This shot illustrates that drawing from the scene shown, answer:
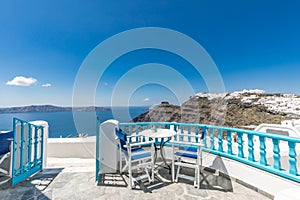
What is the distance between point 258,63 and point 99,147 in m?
14.3

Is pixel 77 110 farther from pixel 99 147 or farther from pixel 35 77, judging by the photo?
pixel 35 77

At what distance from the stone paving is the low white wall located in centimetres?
158

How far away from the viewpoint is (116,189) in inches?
92.3

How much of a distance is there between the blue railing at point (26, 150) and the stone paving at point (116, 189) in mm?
177

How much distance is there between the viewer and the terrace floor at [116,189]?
2137 millimetres

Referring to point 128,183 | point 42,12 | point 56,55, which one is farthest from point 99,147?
point 56,55

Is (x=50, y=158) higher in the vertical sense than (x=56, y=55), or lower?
A: lower

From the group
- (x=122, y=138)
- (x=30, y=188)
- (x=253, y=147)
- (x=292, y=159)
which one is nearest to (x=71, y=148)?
(x=30, y=188)

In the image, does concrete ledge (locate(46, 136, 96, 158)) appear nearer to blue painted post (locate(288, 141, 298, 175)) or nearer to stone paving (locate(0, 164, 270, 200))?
stone paving (locate(0, 164, 270, 200))

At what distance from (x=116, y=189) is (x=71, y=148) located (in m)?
2.80

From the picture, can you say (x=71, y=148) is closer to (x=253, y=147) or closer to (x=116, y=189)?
(x=116, y=189)

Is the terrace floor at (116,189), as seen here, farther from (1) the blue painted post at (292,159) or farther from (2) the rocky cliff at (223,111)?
(2) the rocky cliff at (223,111)

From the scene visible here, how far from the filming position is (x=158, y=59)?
764 cm

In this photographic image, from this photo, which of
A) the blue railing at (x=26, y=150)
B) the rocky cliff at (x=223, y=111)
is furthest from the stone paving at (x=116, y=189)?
the rocky cliff at (x=223, y=111)
